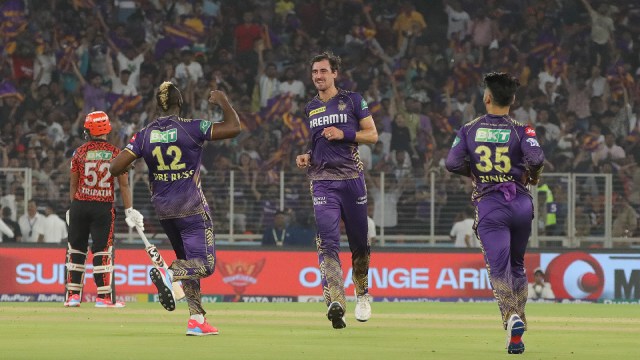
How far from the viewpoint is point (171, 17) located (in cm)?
3161

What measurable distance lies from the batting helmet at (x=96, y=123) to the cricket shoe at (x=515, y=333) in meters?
8.32

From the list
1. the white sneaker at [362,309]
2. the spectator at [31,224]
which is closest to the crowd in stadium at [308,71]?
the spectator at [31,224]

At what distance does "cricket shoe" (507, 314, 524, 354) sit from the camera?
1086 centimetres

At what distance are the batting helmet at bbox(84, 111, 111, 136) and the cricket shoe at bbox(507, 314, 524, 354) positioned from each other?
8.32 metres

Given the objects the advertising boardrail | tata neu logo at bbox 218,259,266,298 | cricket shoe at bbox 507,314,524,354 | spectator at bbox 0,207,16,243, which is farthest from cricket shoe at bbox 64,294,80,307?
cricket shoe at bbox 507,314,524,354

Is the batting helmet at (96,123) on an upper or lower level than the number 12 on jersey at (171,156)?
upper

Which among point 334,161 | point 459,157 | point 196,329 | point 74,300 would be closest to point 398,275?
point 74,300

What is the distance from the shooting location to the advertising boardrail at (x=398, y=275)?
2353 centimetres

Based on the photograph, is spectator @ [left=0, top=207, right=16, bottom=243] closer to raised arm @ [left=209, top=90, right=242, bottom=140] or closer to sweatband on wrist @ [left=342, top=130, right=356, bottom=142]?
sweatband on wrist @ [left=342, top=130, right=356, bottom=142]

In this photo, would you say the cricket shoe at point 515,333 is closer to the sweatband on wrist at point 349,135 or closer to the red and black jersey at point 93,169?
the sweatband on wrist at point 349,135

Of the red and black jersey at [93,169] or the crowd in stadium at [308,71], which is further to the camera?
the crowd in stadium at [308,71]

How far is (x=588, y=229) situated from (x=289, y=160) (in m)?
6.44

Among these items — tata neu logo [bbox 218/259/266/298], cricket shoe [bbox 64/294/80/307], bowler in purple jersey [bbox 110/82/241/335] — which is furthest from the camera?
tata neu logo [bbox 218/259/266/298]

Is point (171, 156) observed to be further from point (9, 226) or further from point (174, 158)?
point (9, 226)
